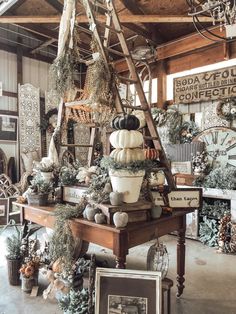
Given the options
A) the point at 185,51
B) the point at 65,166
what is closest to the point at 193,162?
the point at 185,51

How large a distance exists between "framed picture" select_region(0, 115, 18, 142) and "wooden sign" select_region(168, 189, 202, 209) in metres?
4.72

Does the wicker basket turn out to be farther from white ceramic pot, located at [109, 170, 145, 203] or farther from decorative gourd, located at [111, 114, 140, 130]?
decorative gourd, located at [111, 114, 140, 130]

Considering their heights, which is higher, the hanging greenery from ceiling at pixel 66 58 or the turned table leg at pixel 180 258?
the hanging greenery from ceiling at pixel 66 58

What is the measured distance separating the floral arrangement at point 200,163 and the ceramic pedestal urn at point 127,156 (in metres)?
3.03

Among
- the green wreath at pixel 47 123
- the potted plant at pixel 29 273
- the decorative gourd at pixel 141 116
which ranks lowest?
the potted plant at pixel 29 273

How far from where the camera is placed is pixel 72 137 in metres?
6.80

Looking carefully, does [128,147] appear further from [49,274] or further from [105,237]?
[49,274]

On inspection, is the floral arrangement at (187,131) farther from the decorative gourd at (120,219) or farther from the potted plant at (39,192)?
the decorative gourd at (120,219)

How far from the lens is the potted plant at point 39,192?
2.51 metres

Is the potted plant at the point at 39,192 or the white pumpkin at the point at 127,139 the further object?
the potted plant at the point at 39,192

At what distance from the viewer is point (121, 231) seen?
1.83 metres

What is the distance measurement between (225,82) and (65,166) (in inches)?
134

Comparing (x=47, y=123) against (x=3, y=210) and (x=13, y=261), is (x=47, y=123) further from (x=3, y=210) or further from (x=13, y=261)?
(x=13, y=261)

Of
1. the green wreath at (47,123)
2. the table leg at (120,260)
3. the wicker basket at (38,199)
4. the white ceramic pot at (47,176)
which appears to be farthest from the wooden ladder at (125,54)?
the green wreath at (47,123)
